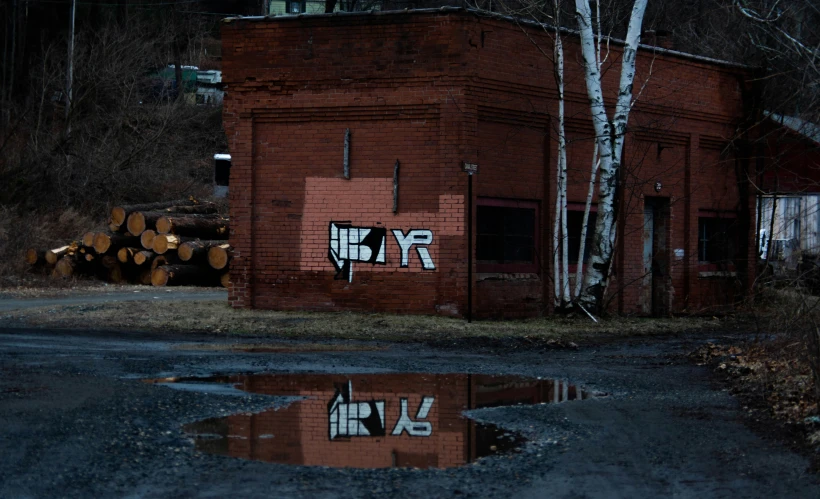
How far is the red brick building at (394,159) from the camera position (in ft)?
58.9

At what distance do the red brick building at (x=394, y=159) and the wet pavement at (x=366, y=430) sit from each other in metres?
5.98

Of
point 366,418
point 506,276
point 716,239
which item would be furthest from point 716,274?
point 366,418

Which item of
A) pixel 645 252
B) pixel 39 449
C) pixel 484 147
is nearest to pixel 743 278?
pixel 645 252

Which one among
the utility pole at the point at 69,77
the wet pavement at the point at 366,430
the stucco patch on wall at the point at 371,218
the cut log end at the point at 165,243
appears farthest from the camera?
the utility pole at the point at 69,77

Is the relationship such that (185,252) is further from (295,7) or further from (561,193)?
(295,7)

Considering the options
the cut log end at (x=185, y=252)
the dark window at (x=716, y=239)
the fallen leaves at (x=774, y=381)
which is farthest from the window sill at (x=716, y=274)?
the cut log end at (x=185, y=252)

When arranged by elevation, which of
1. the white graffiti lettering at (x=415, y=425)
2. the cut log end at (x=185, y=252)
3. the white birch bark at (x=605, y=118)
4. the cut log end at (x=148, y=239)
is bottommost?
the white graffiti lettering at (x=415, y=425)

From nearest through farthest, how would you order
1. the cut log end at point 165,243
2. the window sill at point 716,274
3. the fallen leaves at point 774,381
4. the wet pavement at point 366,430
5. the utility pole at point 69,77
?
the wet pavement at point 366,430
the fallen leaves at point 774,381
the window sill at point 716,274
the cut log end at point 165,243
the utility pole at point 69,77

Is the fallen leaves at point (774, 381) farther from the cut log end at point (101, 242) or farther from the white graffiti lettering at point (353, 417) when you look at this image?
the cut log end at point (101, 242)

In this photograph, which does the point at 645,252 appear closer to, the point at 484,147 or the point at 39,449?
the point at 484,147

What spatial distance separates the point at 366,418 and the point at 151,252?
2032cm

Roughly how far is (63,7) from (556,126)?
33.3 metres

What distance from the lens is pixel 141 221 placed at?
27750 mm

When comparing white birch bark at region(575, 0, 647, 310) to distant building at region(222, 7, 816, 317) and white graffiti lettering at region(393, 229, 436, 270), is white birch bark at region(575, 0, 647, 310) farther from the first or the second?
white graffiti lettering at region(393, 229, 436, 270)
